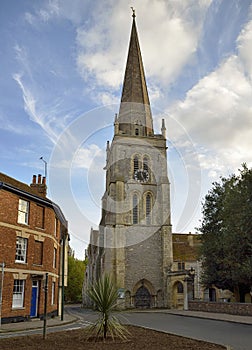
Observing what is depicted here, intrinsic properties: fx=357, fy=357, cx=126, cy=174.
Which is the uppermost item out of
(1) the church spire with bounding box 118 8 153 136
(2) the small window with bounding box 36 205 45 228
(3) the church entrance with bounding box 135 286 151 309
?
(1) the church spire with bounding box 118 8 153 136

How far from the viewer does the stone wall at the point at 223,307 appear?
2477 cm

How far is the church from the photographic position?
4288 cm

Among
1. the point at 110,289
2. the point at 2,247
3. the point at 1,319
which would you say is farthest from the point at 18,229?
the point at 110,289

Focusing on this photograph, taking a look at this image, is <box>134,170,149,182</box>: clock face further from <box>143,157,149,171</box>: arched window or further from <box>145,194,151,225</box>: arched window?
<box>145,194,151,225</box>: arched window

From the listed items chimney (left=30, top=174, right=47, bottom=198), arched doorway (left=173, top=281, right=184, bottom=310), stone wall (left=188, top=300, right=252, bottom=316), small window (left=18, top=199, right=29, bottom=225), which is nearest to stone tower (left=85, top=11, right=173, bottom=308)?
arched doorway (left=173, top=281, right=184, bottom=310)

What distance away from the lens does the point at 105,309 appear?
1222 centimetres

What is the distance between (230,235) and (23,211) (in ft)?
49.1

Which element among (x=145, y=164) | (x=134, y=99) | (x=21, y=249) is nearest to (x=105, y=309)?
(x=21, y=249)

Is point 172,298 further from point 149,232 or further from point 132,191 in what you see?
point 132,191

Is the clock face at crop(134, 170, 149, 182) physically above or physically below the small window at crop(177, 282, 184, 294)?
above

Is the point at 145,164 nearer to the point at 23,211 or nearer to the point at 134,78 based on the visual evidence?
the point at 134,78

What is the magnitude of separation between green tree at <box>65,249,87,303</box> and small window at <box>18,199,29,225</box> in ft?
161

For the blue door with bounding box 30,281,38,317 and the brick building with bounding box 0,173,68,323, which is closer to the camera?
the brick building with bounding box 0,173,68,323

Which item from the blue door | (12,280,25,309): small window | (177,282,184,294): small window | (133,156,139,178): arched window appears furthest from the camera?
(133,156,139,178): arched window
